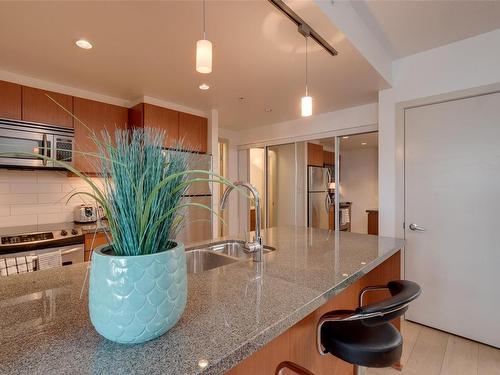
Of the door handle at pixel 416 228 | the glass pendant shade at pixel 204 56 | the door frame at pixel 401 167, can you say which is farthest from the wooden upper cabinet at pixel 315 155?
the glass pendant shade at pixel 204 56

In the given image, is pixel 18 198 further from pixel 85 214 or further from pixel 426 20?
pixel 426 20

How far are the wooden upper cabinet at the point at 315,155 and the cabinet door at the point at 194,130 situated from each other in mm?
1608

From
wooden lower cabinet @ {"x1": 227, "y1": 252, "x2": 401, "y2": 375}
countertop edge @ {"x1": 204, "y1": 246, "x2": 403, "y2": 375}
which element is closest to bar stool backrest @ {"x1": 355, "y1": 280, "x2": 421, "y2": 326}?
countertop edge @ {"x1": 204, "y1": 246, "x2": 403, "y2": 375}

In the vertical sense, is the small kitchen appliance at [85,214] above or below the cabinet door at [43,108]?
below

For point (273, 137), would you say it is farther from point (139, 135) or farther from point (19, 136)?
point (139, 135)

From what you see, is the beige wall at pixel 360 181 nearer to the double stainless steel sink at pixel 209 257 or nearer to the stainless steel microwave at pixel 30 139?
the double stainless steel sink at pixel 209 257

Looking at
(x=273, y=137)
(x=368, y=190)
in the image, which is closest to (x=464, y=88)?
(x=368, y=190)

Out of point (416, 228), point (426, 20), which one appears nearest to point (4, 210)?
point (416, 228)

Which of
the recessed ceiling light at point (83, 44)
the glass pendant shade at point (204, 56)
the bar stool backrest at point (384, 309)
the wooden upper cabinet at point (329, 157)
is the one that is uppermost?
the recessed ceiling light at point (83, 44)

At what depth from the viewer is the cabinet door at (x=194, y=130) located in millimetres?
3482

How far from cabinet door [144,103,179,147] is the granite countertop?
223 cm

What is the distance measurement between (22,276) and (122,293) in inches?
35.5

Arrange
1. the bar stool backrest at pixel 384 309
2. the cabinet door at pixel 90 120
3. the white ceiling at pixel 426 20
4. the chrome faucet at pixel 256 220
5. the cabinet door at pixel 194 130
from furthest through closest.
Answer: the cabinet door at pixel 194 130
the cabinet door at pixel 90 120
the white ceiling at pixel 426 20
the chrome faucet at pixel 256 220
the bar stool backrest at pixel 384 309

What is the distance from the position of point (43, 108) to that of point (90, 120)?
1.39 ft
